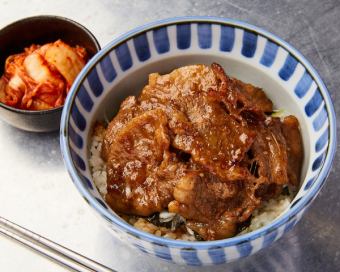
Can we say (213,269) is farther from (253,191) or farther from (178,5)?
(178,5)

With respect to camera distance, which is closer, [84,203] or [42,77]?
[84,203]

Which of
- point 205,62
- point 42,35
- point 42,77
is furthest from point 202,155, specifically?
point 42,35

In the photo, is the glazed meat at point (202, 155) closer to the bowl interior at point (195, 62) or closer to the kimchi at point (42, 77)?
the bowl interior at point (195, 62)

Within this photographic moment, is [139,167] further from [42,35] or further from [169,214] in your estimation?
[42,35]

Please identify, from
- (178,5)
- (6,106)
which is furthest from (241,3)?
(6,106)

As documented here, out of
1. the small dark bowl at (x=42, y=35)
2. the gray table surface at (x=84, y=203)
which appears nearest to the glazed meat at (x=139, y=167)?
the gray table surface at (x=84, y=203)
